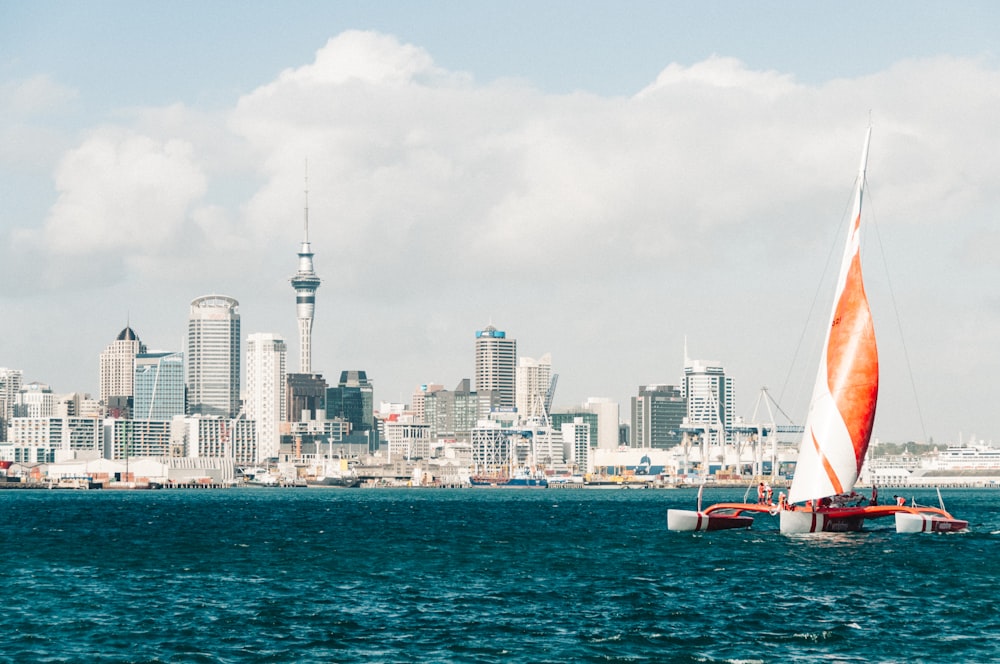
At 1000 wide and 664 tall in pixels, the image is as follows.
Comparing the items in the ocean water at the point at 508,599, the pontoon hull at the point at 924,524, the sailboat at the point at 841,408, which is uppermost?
the sailboat at the point at 841,408

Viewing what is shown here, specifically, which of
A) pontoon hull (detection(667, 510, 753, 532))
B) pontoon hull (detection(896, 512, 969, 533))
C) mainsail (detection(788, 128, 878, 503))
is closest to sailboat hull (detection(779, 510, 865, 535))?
mainsail (detection(788, 128, 878, 503))

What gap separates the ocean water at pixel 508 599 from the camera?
4297 centimetres

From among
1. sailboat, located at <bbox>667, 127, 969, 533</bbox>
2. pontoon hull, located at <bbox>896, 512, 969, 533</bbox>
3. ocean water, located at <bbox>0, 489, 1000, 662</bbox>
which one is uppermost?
sailboat, located at <bbox>667, 127, 969, 533</bbox>

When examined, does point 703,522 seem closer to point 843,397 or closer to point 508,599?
point 843,397

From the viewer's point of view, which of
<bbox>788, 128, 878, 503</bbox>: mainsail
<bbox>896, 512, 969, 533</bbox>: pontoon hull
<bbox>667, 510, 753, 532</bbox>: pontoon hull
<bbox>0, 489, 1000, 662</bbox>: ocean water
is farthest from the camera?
<bbox>667, 510, 753, 532</bbox>: pontoon hull

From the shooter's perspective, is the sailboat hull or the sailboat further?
the sailboat hull

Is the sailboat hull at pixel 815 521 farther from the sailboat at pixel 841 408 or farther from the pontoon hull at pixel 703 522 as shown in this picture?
the pontoon hull at pixel 703 522

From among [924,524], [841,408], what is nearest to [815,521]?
[841,408]

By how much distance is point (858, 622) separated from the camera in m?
48.2

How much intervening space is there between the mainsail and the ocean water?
3.84 m

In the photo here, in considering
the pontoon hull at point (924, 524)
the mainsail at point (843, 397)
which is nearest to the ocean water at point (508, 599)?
the pontoon hull at point (924, 524)

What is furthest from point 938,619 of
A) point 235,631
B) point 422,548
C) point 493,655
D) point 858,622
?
point 422,548

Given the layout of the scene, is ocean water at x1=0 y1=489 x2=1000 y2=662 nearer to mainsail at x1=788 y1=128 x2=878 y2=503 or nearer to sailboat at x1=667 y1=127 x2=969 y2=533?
sailboat at x1=667 y1=127 x2=969 y2=533

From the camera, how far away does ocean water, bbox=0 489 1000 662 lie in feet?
141
